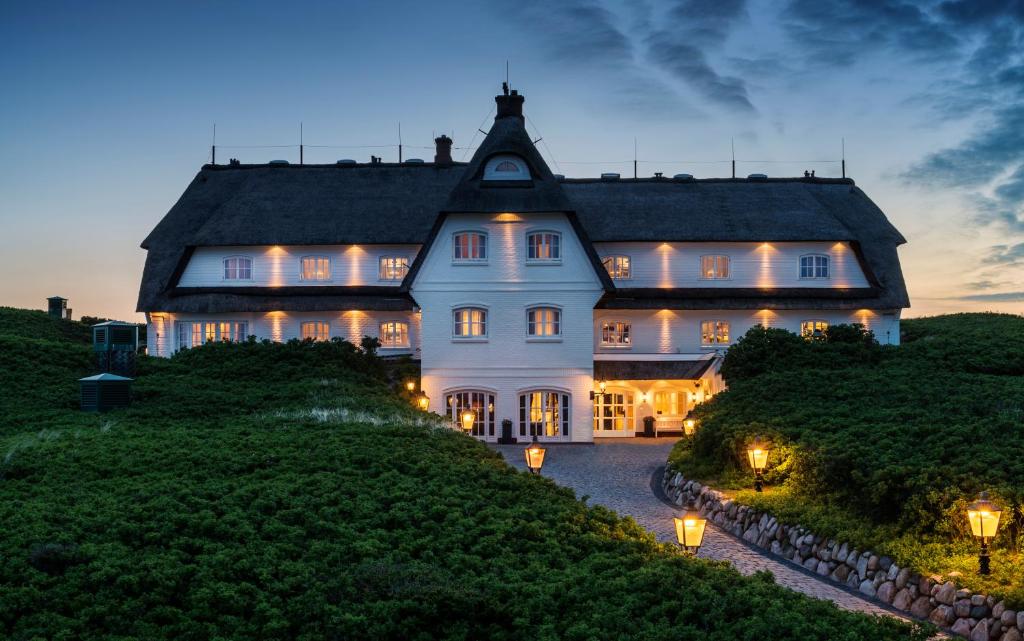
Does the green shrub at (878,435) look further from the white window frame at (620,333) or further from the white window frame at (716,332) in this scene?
the white window frame at (620,333)

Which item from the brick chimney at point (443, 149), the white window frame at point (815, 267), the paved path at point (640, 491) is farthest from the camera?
the brick chimney at point (443, 149)

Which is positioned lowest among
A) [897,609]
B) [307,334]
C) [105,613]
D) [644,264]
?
[897,609]

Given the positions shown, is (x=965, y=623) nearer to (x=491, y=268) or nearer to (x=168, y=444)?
(x=168, y=444)

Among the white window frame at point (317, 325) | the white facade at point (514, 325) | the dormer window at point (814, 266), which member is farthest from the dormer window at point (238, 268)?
the dormer window at point (814, 266)

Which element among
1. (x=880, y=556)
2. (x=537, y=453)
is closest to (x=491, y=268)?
(x=537, y=453)

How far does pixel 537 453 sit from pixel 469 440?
13.4ft

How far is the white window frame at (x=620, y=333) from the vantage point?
43719 millimetres

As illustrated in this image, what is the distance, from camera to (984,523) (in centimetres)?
1491

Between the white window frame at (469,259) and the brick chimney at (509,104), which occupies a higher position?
the brick chimney at (509,104)

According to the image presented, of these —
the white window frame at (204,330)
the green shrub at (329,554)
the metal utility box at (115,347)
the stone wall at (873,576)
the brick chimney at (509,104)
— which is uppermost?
the brick chimney at (509,104)

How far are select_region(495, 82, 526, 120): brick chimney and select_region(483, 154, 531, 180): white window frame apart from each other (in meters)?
3.25

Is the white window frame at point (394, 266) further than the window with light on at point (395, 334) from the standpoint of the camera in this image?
Yes

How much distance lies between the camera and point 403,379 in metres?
39.3

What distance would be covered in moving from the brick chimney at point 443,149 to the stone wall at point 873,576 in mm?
30715
